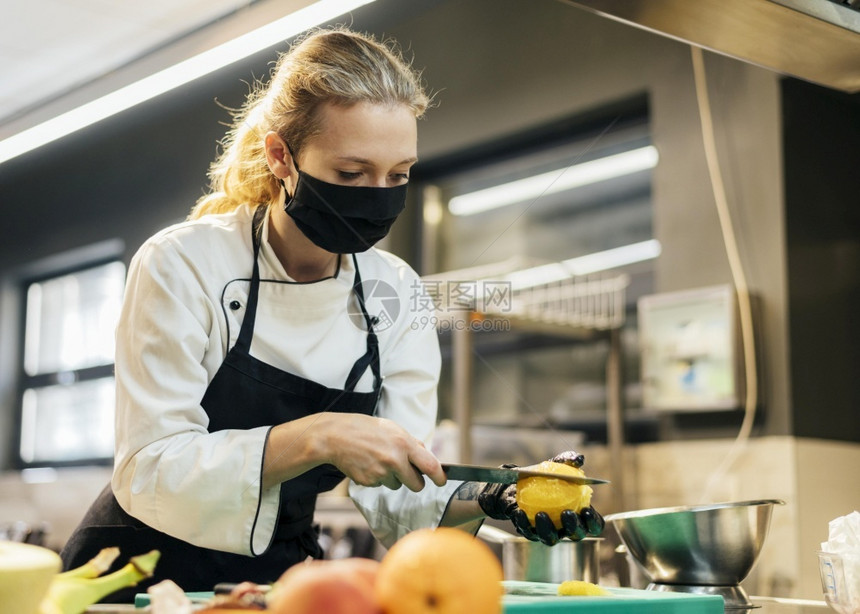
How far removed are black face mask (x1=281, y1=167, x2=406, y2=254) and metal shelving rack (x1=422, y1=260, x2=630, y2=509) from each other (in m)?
1.19

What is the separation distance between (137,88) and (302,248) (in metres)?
Result: 0.32

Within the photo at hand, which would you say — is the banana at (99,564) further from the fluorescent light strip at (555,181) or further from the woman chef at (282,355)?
the fluorescent light strip at (555,181)

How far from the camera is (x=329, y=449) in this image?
1.09 metres

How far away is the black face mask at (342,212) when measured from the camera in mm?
1273

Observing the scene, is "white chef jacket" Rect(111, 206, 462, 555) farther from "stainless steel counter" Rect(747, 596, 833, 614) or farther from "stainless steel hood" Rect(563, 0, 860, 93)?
"stainless steel hood" Rect(563, 0, 860, 93)


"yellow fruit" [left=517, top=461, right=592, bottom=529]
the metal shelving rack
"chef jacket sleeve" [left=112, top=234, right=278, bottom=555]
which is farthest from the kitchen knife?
the metal shelving rack

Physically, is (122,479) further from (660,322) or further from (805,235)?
(805,235)

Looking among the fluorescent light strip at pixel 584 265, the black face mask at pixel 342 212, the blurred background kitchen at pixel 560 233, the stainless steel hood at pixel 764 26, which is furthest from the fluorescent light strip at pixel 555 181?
the black face mask at pixel 342 212

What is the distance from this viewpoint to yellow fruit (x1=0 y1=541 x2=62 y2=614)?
60 cm

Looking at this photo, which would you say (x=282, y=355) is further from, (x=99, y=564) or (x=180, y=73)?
(x=99, y=564)

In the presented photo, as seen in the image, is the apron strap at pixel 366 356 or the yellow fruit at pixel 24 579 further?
the apron strap at pixel 366 356

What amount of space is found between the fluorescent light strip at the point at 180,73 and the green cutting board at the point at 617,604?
780mm

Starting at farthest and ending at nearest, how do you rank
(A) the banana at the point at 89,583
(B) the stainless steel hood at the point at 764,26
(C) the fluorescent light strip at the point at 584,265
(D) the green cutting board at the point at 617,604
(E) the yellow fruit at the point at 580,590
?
1. (C) the fluorescent light strip at the point at 584,265
2. (B) the stainless steel hood at the point at 764,26
3. (E) the yellow fruit at the point at 580,590
4. (D) the green cutting board at the point at 617,604
5. (A) the banana at the point at 89,583

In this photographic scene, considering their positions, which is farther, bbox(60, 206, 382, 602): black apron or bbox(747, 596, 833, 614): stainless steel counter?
bbox(60, 206, 382, 602): black apron
